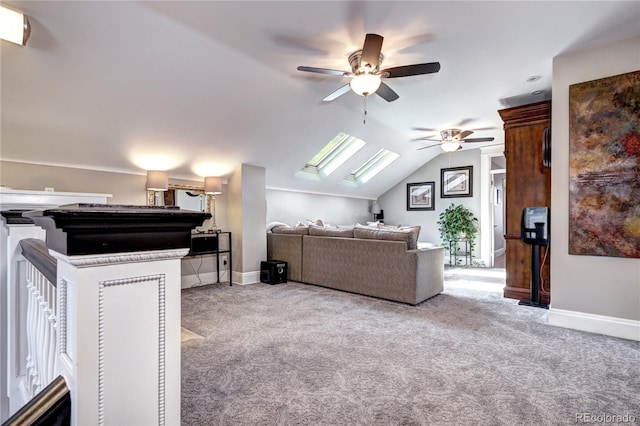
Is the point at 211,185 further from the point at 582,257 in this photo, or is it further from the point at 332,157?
the point at 582,257

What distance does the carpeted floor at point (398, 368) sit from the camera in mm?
1657

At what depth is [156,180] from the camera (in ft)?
13.1

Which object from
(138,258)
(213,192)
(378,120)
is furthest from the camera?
(378,120)

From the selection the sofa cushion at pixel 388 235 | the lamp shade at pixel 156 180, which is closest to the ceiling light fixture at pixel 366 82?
the sofa cushion at pixel 388 235

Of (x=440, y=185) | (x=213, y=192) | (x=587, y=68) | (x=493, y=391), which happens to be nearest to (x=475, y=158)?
(x=440, y=185)

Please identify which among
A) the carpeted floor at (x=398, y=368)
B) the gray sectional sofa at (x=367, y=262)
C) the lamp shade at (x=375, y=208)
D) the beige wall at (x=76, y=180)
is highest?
the beige wall at (x=76, y=180)

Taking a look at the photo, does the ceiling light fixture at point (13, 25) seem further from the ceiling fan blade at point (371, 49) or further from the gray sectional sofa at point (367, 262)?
the gray sectional sofa at point (367, 262)

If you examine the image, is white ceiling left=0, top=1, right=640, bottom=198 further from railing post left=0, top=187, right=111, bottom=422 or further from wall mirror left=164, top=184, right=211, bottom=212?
railing post left=0, top=187, right=111, bottom=422

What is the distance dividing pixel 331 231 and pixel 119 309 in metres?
3.96

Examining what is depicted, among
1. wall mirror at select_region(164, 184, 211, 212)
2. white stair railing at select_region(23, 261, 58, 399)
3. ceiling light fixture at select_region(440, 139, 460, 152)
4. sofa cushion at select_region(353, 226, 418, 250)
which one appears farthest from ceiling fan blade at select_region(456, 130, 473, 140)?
white stair railing at select_region(23, 261, 58, 399)

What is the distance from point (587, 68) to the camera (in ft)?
9.57

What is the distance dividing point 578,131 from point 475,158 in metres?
4.15

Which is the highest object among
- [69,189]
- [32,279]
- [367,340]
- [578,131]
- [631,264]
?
[578,131]

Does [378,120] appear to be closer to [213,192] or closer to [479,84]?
[479,84]
